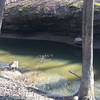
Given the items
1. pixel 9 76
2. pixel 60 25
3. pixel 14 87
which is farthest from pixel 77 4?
pixel 14 87

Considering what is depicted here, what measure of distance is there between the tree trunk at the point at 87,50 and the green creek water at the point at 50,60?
2.37 m

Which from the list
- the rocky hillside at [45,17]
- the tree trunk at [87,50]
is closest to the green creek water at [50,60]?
the rocky hillside at [45,17]

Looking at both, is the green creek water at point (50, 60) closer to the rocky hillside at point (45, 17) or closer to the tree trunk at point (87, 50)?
the rocky hillside at point (45, 17)

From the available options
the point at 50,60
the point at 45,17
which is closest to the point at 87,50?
the point at 50,60

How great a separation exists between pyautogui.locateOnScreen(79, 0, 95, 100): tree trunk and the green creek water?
7.78ft

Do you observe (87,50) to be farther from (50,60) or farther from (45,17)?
(45,17)

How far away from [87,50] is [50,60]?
7411mm

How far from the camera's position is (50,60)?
1730 cm

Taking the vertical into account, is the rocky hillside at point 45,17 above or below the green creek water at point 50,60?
above

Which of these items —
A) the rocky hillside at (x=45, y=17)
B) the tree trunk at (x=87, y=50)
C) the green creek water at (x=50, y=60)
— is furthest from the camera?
the rocky hillside at (x=45, y=17)

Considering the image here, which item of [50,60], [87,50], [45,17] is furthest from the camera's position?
[45,17]

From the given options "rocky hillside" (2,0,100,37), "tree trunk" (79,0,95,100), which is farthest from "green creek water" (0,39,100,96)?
"tree trunk" (79,0,95,100)

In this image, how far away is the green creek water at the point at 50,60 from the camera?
13.6 m

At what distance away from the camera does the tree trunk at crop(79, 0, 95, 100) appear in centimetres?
968
